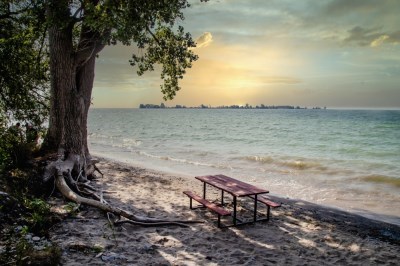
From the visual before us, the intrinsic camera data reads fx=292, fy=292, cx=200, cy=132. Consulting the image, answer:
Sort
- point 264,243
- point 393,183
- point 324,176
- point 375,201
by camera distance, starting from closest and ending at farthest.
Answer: point 264,243 < point 375,201 < point 393,183 < point 324,176

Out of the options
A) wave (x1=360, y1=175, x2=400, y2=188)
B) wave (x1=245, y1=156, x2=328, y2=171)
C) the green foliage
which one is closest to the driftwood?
Answer: the green foliage

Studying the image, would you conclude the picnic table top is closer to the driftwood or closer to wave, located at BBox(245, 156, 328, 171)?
the driftwood

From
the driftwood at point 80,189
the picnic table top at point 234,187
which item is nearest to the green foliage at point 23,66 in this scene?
the driftwood at point 80,189

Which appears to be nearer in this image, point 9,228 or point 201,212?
point 9,228

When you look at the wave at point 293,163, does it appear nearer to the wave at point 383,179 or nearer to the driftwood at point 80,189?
the wave at point 383,179

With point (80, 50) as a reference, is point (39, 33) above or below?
above

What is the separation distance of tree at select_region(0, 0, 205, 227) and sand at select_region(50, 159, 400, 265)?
908 mm

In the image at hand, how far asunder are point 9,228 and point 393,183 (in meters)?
16.4

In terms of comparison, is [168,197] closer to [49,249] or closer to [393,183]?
[49,249]

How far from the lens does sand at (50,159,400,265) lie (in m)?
5.46

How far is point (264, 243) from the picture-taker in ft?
21.4

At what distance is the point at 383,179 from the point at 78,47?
52.3ft

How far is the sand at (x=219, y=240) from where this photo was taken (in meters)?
5.46

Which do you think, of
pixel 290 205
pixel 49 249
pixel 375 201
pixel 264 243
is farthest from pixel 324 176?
pixel 49 249
